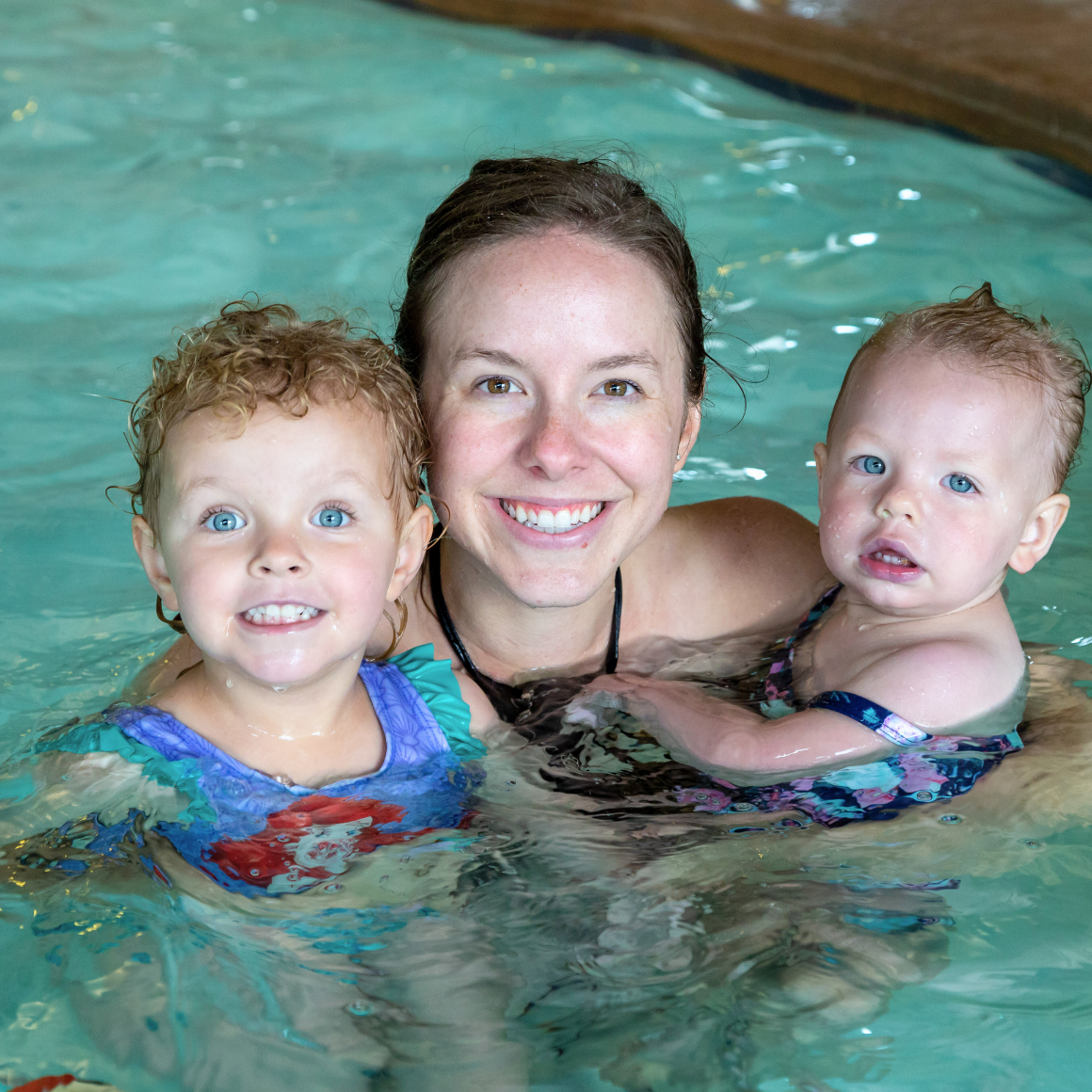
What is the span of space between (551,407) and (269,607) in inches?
24.5

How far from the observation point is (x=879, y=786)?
258 centimetres

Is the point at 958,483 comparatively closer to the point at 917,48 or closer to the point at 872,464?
the point at 872,464

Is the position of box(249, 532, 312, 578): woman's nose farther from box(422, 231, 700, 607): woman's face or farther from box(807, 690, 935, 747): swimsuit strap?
box(807, 690, 935, 747): swimsuit strap

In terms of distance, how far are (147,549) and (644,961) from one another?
1.13 meters

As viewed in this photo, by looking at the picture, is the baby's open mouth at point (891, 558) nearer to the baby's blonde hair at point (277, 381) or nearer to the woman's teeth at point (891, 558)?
the woman's teeth at point (891, 558)

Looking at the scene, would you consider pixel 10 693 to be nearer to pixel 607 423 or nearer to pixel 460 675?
pixel 460 675

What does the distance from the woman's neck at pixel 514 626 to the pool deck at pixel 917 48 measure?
4012 mm

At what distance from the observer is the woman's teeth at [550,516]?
98.7 inches

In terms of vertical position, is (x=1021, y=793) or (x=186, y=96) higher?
(x=186, y=96)

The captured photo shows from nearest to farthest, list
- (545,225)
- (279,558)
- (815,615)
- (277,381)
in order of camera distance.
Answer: (279,558) < (277,381) < (545,225) < (815,615)

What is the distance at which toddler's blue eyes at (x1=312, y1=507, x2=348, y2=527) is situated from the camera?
2.33 metres

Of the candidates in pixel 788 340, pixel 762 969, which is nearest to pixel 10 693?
pixel 762 969

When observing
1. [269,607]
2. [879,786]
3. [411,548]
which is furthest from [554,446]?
[879,786]

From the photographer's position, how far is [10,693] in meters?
3.15
